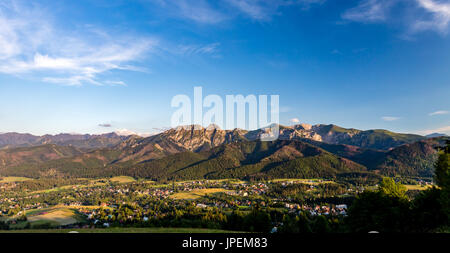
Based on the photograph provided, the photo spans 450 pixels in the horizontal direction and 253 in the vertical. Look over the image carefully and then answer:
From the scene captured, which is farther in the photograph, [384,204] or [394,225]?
[384,204]

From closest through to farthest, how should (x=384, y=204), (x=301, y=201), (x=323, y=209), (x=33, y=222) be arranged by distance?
1. (x=384, y=204)
2. (x=33, y=222)
3. (x=323, y=209)
4. (x=301, y=201)

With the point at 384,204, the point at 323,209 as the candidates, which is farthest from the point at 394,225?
the point at 323,209
